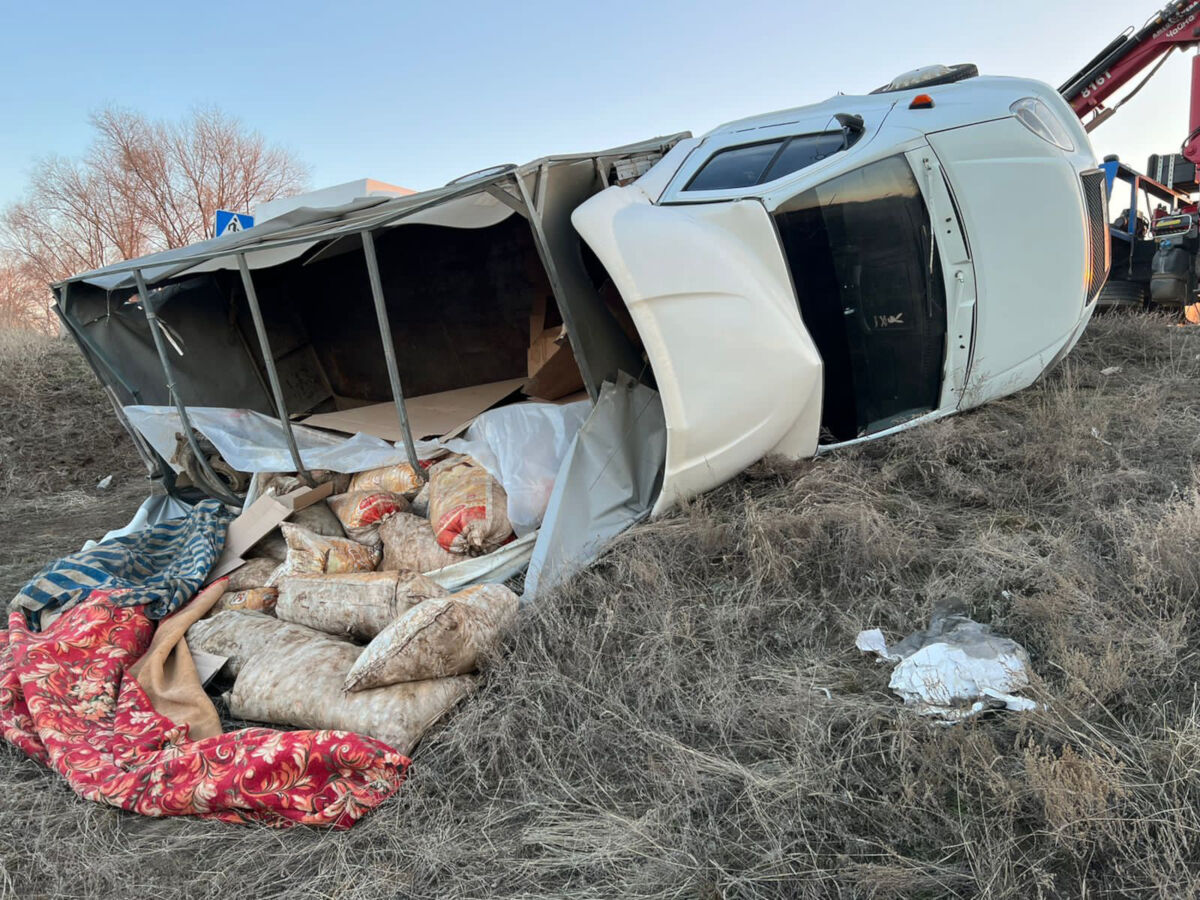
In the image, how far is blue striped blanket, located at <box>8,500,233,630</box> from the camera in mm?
3684

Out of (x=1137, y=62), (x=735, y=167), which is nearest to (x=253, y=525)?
(x=735, y=167)

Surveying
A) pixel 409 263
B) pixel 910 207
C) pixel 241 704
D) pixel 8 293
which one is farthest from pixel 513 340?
pixel 8 293

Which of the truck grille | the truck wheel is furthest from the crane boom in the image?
the truck grille

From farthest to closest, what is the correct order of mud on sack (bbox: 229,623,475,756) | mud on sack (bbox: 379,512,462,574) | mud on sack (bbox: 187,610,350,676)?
mud on sack (bbox: 379,512,462,574), mud on sack (bbox: 187,610,350,676), mud on sack (bbox: 229,623,475,756)

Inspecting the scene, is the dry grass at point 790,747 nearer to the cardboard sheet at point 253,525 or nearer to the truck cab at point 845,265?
the truck cab at point 845,265

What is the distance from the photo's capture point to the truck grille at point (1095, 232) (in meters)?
4.68

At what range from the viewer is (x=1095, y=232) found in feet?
16.0

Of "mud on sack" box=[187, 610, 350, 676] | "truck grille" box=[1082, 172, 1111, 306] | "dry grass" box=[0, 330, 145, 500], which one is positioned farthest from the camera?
"dry grass" box=[0, 330, 145, 500]

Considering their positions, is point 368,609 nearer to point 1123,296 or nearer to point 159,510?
point 159,510

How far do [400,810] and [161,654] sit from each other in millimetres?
1655

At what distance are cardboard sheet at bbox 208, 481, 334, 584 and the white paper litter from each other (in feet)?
11.3

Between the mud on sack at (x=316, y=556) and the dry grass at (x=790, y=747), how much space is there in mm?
1444

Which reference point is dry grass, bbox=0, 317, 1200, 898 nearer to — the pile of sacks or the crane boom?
the pile of sacks

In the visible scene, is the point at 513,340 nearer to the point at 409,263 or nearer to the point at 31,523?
the point at 409,263
